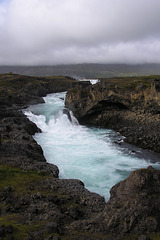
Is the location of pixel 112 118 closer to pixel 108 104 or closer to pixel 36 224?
pixel 108 104

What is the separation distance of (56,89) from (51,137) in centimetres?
9007

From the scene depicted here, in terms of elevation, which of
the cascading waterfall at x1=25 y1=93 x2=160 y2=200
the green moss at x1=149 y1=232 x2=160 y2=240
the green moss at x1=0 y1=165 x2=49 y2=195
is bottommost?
the cascading waterfall at x1=25 y1=93 x2=160 y2=200

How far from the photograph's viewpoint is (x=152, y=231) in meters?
9.66

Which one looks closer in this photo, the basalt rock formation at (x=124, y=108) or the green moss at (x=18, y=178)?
the green moss at (x=18, y=178)

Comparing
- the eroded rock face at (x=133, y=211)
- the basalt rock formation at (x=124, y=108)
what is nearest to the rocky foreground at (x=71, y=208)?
the eroded rock face at (x=133, y=211)

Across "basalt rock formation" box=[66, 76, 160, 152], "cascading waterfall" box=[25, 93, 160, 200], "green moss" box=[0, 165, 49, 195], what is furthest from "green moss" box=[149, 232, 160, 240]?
"basalt rock formation" box=[66, 76, 160, 152]

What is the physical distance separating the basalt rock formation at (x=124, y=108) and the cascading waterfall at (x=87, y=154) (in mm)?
3857

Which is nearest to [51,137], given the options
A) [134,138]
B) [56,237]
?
[134,138]

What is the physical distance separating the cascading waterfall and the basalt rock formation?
3.86 m

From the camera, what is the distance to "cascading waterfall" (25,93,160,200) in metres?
24.5

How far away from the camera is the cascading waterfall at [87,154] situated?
80.5 feet

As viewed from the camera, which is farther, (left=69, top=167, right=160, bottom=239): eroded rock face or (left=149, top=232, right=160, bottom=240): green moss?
(left=69, top=167, right=160, bottom=239): eroded rock face

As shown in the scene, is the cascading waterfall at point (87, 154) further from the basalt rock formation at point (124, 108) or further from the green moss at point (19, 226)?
the green moss at point (19, 226)

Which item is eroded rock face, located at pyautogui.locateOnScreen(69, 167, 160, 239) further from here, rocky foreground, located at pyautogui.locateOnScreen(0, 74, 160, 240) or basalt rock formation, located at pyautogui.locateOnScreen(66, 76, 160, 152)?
basalt rock formation, located at pyautogui.locateOnScreen(66, 76, 160, 152)
